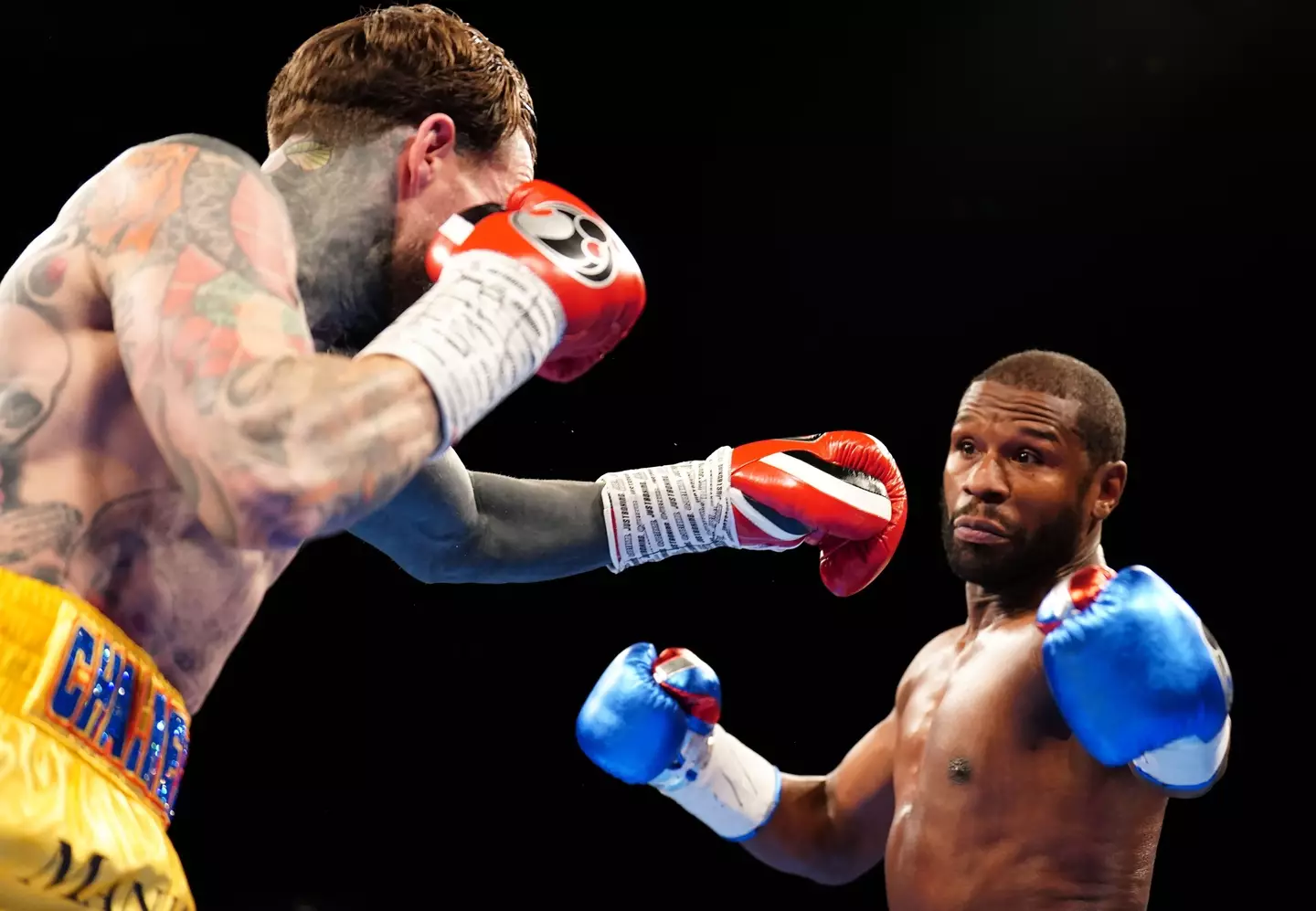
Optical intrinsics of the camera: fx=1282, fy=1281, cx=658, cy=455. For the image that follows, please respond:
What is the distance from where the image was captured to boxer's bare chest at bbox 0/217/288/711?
110 centimetres

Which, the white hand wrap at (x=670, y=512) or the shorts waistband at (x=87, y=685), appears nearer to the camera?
the shorts waistband at (x=87, y=685)

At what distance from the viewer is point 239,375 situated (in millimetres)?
1004

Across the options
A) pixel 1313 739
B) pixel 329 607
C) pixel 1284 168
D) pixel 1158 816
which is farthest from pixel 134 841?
pixel 1284 168

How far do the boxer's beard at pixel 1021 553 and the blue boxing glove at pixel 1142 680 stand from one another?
0.32 m

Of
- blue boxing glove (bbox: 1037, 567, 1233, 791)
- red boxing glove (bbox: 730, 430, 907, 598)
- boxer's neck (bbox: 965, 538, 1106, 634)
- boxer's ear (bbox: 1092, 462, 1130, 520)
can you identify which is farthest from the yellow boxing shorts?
boxer's ear (bbox: 1092, 462, 1130, 520)

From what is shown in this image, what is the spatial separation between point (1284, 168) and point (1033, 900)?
2609mm

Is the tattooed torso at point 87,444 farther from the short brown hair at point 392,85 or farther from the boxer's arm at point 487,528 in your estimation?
the boxer's arm at point 487,528

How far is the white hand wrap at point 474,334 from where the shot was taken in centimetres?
108

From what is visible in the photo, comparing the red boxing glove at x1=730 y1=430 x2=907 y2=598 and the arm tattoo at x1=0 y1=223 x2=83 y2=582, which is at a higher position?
the arm tattoo at x1=0 y1=223 x2=83 y2=582

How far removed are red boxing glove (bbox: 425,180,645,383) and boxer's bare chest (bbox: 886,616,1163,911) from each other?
0.99 m

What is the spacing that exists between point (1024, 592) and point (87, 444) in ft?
5.01

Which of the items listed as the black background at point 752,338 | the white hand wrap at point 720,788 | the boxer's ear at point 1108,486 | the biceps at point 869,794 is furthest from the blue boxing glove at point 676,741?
the black background at point 752,338

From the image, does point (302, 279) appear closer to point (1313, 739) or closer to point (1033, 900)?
point (1033, 900)

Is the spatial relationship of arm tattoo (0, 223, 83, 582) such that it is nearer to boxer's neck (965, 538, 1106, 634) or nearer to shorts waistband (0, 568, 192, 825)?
shorts waistband (0, 568, 192, 825)
